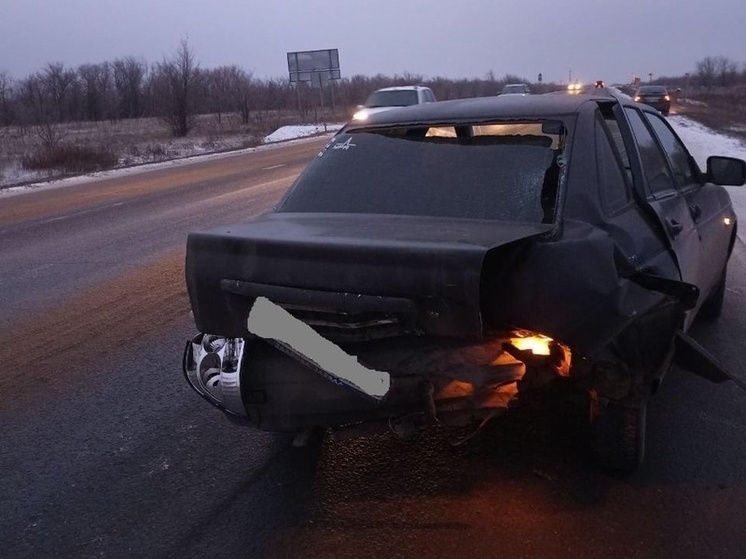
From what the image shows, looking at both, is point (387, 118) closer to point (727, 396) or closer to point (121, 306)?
point (727, 396)

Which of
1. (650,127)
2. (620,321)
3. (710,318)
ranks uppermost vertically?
(650,127)

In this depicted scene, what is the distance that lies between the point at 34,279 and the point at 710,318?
6.44m

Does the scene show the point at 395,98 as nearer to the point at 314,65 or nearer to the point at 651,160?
the point at 651,160

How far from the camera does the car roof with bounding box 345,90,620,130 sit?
3762 mm

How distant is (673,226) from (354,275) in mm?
1853

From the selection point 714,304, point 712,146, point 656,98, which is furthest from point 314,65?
point 714,304

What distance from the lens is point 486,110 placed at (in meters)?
3.91

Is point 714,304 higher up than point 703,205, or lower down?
lower down

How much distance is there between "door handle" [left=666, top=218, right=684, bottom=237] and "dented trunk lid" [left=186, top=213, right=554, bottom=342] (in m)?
0.95

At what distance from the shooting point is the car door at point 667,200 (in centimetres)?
383

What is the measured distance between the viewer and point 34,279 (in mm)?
8141

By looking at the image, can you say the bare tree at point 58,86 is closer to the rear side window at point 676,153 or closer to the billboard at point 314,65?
the billboard at point 314,65

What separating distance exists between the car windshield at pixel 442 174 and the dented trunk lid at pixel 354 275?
210 millimetres

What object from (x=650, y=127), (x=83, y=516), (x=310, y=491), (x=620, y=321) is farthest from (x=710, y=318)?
(x=83, y=516)
